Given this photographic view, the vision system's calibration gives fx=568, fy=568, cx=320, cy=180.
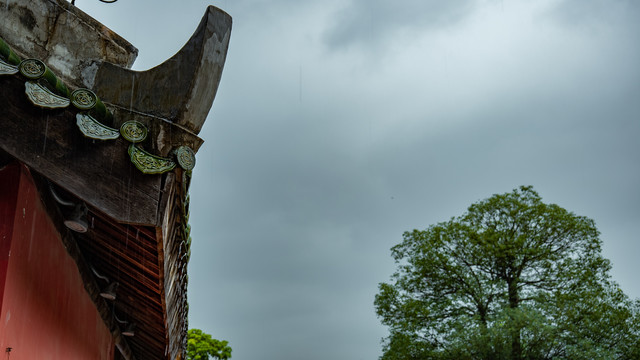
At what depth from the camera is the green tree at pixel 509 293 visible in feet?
51.9

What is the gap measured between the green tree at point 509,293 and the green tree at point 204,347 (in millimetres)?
8900

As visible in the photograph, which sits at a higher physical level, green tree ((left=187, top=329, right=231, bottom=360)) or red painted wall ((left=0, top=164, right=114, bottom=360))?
green tree ((left=187, top=329, right=231, bottom=360))

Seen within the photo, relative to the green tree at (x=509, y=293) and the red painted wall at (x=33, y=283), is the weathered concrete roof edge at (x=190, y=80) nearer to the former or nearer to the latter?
the red painted wall at (x=33, y=283)

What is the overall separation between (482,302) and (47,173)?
54.7 feet

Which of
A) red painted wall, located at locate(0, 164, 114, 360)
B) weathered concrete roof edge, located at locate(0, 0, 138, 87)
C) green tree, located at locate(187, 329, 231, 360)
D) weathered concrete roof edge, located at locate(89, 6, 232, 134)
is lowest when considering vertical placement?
red painted wall, located at locate(0, 164, 114, 360)

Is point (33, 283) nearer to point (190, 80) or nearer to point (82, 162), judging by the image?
point (82, 162)

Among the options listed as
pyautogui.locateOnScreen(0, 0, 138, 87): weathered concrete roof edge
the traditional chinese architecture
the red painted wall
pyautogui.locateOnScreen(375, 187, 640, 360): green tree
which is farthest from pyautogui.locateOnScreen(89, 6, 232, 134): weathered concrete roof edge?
pyautogui.locateOnScreen(375, 187, 640, 360): green tree

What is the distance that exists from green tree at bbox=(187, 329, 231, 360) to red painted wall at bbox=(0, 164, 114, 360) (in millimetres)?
20579

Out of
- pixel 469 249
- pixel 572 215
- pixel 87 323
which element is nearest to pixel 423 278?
pixel 469 249

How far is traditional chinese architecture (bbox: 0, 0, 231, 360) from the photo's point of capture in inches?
102

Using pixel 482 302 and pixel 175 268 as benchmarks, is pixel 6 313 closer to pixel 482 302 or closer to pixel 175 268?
pixel 175 268

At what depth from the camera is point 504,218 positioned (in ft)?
62.4

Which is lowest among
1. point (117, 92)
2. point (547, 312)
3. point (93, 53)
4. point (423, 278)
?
point (117, 92)

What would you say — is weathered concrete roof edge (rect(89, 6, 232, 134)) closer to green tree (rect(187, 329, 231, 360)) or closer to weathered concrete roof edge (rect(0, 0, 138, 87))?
weathered concrete roof edge (rect(0, 0, 138, 87))
